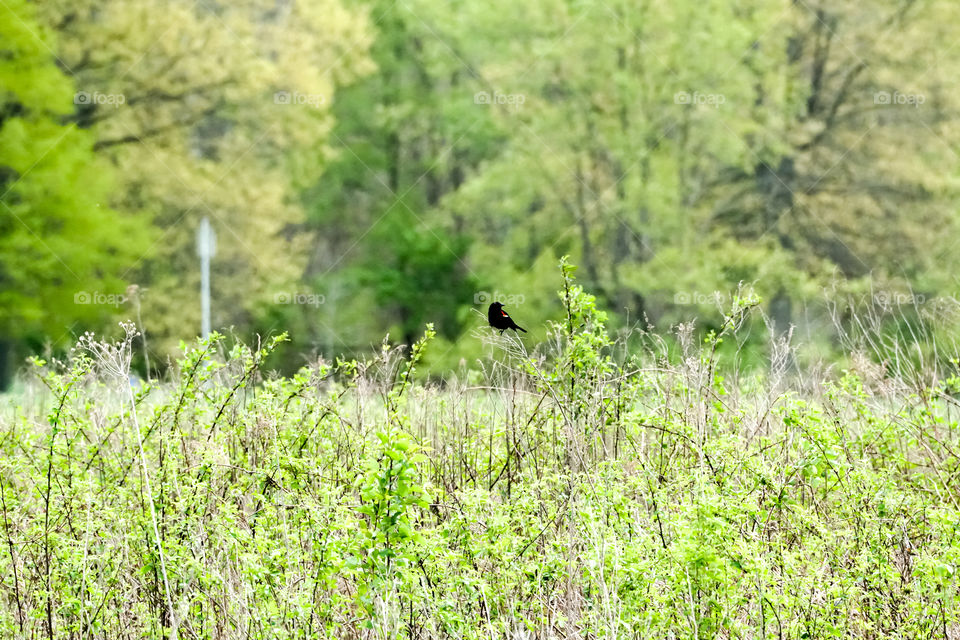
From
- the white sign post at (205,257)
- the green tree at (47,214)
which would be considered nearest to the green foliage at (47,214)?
the green tree at (47,214)

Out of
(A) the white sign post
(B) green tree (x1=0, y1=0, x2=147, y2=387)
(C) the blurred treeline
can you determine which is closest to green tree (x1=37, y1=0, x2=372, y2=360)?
(C) the blurred treeline

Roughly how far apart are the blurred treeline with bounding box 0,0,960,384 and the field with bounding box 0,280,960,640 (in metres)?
11.5

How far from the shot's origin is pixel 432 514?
4.83m

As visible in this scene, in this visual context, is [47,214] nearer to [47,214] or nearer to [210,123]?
[47,214]

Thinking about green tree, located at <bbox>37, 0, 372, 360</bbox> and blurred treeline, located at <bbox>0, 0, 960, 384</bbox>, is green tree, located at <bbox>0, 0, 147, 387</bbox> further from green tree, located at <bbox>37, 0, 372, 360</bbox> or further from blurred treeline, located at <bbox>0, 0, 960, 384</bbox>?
green tree, located at <bbox>37, 0, 372, 360</bbox>

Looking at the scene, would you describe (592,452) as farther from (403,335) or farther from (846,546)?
(403,335)

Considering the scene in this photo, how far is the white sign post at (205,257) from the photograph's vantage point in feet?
57.1

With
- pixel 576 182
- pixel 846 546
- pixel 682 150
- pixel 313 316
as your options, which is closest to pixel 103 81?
pixel 313 316

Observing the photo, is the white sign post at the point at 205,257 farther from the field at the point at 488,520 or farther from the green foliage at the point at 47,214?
the field at the point at 488,520

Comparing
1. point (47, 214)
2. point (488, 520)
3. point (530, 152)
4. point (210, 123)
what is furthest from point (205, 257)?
point (488, 520)

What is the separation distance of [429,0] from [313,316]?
682 cm

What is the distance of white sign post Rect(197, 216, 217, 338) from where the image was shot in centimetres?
1739

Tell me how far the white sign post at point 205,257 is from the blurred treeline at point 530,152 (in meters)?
0.28

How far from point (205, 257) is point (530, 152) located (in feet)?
19.9
